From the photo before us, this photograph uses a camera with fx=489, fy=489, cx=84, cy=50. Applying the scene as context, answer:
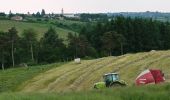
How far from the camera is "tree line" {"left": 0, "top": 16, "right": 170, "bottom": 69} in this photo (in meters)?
97.2

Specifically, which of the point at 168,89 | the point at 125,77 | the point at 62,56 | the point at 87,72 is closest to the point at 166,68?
the point at 125,77

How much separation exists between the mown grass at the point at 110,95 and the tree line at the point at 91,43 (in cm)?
7081

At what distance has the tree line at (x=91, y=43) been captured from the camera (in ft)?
319

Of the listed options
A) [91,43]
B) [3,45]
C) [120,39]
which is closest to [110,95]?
[3,45]

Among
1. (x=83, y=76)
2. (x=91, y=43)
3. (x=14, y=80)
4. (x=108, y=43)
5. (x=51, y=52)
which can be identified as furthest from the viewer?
(x=91, y=43)

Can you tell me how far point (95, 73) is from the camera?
39125 mm

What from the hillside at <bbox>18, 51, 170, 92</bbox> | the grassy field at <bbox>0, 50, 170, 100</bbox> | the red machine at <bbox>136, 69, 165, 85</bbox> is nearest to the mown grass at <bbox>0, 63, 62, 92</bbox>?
the grassy field at <bbox>0, 50, 170, 100</bbox>

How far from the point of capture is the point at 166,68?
34844 mm

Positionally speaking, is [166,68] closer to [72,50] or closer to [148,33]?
[72,50]

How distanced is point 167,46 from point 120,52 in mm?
14459

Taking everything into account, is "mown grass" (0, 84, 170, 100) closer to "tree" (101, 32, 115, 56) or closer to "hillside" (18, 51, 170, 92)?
"hillside" (18, 51, 170, 92)

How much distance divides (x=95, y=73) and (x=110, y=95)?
2049cm

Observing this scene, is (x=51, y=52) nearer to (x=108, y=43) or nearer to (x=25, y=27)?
(x=108, y=43)

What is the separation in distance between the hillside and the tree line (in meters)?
47.3
